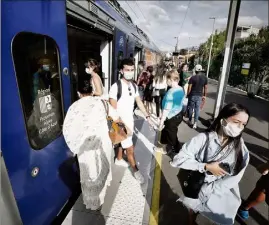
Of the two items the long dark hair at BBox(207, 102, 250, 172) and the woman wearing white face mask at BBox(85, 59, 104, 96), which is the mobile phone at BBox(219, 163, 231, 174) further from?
the woman wearing white face mask at BBox(85, 59, 104, 96)

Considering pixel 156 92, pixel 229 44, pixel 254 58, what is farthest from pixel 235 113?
pixel 254 58

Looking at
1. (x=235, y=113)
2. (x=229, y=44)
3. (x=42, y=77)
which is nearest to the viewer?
(x=235, y=113)

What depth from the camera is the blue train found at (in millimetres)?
1514

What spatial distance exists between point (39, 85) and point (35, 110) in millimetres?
235

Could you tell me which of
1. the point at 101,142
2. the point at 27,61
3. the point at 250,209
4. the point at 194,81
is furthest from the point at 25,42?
the point at 194,81

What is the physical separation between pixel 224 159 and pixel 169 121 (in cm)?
199

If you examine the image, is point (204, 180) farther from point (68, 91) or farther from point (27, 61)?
point (27, 61)

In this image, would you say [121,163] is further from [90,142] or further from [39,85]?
[39,85]

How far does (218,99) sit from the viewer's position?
586cm

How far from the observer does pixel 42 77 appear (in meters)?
1.95

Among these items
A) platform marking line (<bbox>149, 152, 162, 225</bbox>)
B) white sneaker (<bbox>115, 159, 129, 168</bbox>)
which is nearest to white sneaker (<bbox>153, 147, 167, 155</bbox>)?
platform marking line (<bbox>149, 152, 162, 225</bbox>)

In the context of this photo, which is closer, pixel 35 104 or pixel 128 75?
pixel 35 104

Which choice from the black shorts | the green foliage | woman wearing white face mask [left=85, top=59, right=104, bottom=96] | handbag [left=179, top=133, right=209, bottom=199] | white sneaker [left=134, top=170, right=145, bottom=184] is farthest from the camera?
the green foliage

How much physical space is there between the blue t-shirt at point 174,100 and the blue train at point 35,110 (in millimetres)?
1736
